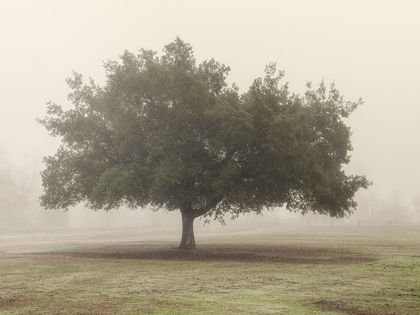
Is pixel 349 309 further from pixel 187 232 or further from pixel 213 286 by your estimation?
pixel 187 232

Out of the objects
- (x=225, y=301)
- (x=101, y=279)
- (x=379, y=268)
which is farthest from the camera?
(x=379, y=268)

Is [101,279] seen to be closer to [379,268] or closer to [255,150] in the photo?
[379,268]

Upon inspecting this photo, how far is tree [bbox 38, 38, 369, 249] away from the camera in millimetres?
39438

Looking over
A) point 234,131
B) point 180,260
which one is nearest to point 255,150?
point 234,131

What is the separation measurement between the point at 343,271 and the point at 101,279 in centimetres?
1420

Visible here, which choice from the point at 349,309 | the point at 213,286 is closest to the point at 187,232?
the point at 213,286

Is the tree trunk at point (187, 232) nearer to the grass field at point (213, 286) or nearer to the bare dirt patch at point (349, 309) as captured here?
the grass field at point (213, 286)

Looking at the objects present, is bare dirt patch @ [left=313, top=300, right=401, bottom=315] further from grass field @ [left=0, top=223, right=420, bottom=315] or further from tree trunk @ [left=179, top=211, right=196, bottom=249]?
tree trunk @ [left=179, top=211, right=196, bottom=249]

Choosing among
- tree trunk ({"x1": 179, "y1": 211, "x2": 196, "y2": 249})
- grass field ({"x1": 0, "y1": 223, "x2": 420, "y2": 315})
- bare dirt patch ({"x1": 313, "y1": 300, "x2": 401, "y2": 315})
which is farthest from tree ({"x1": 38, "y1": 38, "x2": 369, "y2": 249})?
bare dirt patch ({"x1": 313, "y1": 300, "x2": 401, "y2": 315})

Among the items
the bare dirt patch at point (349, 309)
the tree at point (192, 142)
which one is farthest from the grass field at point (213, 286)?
the tree at point (192, 142)

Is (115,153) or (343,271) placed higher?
(115,153)

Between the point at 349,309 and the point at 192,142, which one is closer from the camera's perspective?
the point at 349,309

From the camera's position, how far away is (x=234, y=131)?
3828cm

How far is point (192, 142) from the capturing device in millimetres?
41625
